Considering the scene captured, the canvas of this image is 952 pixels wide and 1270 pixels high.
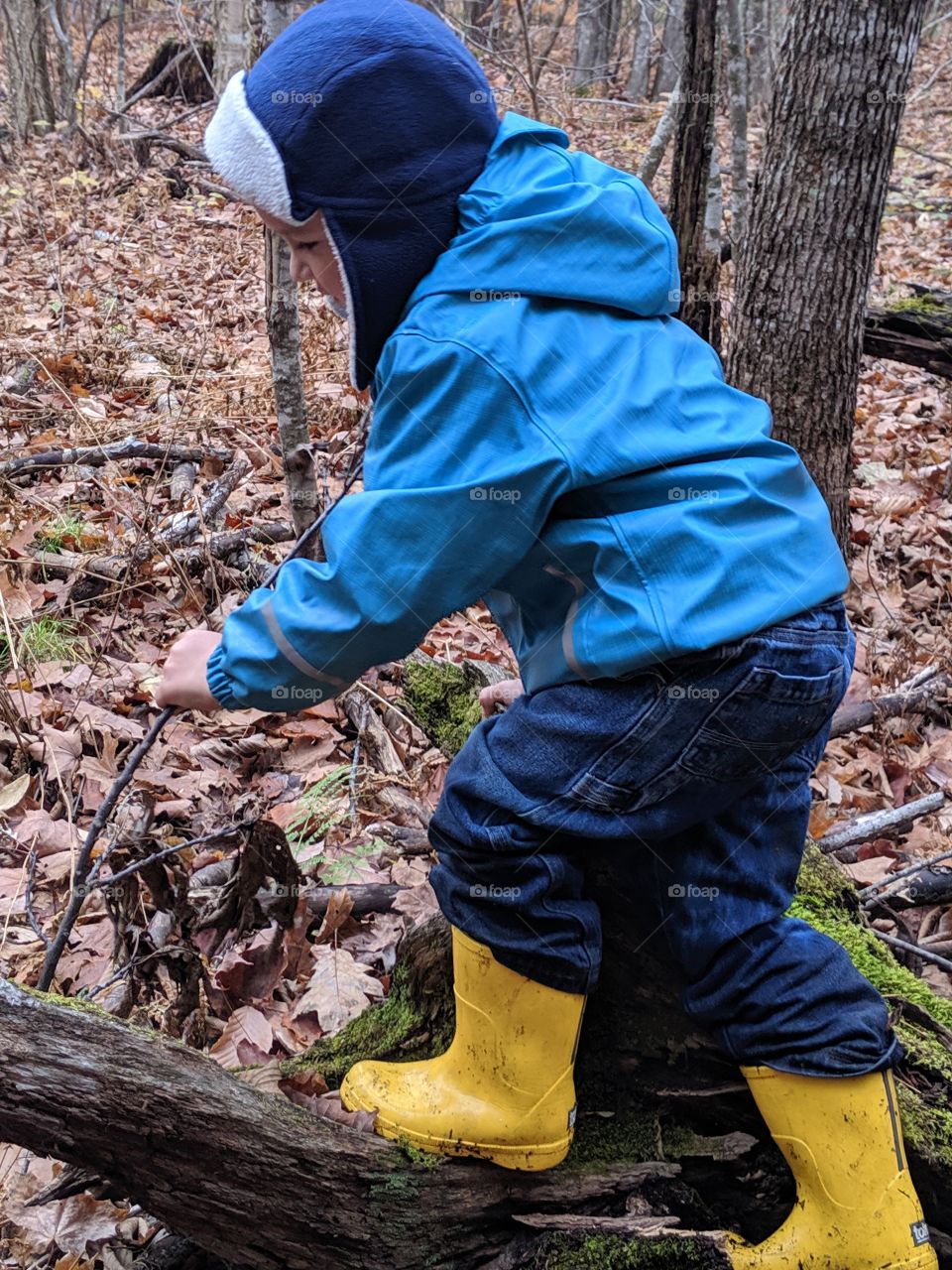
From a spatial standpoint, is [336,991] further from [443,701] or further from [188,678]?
[188,678]

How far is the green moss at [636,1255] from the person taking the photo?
1880 millimetres

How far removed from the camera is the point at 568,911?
6.11 ft

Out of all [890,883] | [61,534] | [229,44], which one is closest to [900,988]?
[890,883]

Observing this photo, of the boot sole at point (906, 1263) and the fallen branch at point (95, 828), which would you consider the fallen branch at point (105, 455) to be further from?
the boot sole at point (906, 1263)

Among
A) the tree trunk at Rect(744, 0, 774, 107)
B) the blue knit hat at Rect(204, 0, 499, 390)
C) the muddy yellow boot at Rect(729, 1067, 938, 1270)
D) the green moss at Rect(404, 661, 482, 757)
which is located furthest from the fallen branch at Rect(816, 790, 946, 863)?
the tree trunk at Rect(744, 0, 774, 107)

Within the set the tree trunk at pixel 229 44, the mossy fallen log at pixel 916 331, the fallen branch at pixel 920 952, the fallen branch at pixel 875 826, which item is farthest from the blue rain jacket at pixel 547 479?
the tree trunk at pixel 229 44

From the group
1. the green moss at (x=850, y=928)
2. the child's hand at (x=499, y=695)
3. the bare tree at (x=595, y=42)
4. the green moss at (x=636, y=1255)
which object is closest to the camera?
the green moss at (x=636, y=1255)

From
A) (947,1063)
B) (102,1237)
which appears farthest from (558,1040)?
(102,1237)

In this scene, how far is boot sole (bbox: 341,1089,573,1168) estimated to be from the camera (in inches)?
77.3

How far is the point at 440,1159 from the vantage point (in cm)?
196

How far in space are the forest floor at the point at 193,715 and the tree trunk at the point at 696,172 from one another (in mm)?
1424

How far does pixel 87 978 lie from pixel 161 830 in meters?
0.49

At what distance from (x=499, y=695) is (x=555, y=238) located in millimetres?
1173

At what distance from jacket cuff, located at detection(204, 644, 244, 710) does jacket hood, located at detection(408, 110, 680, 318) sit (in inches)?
27.3
